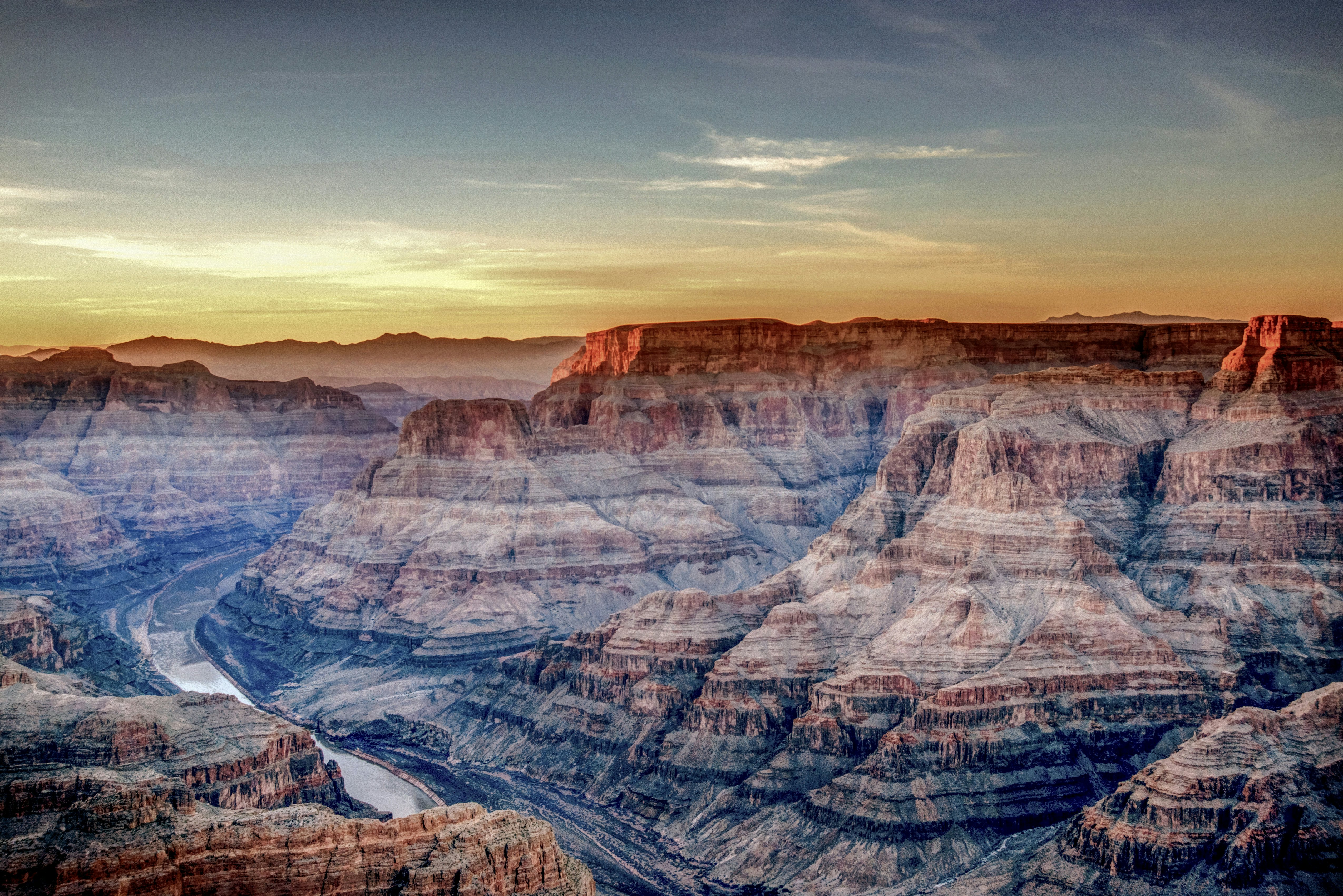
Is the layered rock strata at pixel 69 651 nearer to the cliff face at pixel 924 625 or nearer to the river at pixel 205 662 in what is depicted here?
the river at pixel 205 662

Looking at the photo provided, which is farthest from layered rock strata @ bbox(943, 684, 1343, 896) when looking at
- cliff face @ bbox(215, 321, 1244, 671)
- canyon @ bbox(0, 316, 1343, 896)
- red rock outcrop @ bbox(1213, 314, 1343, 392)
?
cliff face @ bbox(215, 321, 1244, 671)

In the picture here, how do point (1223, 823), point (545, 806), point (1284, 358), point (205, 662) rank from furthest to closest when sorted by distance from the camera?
point (205, 662), point (1284, 358), point (545, 806), point (1223, 823)

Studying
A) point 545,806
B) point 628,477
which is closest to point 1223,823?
point 545,806

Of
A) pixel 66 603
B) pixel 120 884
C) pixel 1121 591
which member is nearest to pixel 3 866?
pixel 120 884

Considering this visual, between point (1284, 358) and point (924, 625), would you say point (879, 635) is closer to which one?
point (924, 625)

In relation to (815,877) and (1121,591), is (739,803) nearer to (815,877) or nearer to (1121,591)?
(815,877)

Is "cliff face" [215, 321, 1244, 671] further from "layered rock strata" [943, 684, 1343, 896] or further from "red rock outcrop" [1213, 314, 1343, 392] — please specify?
"layered rock strata" [943, 684, 1343, 896]

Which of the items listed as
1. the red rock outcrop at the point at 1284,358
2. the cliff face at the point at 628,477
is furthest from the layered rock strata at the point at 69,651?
the red rock outcrop at the point at 1284,358
